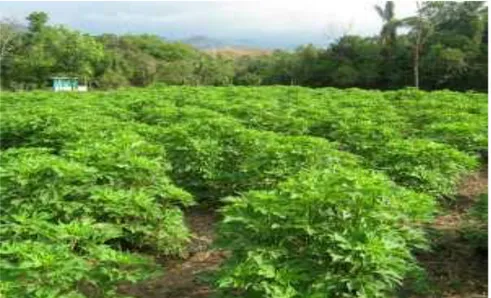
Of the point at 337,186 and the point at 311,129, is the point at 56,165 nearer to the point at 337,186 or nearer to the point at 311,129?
the point at 337,186

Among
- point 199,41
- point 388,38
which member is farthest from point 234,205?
point 199,41

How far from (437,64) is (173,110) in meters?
28.3

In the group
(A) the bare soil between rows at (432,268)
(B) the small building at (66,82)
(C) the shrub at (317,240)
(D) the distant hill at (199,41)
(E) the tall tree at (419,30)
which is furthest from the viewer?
(D) the distant hill at (199,41)

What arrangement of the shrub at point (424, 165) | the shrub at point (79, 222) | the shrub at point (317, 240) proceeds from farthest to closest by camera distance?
the shrub at point (424, 165) < the shrub at point (317, 240) < the shrub at point (79, 222)

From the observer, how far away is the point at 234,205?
492 centimetres

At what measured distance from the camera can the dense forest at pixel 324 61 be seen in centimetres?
3762

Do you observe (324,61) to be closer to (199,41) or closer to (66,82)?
(66,82)

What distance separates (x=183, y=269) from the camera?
6.31 m

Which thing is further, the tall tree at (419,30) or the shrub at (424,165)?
the tall tree at (419,30)

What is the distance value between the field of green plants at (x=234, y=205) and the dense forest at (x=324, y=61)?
2707 centimetres

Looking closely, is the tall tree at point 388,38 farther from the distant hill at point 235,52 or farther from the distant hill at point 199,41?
the distant hill at point 235,52

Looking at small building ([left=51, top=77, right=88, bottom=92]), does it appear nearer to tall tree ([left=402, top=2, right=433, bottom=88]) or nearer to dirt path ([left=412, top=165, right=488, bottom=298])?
tall tree ([left=402, top=2, right=433, bottom=88])

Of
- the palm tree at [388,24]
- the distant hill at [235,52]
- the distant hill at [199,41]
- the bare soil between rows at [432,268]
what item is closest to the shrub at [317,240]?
the bare soil between rows at [432,268]

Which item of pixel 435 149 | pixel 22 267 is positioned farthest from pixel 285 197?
pixel 435 149
